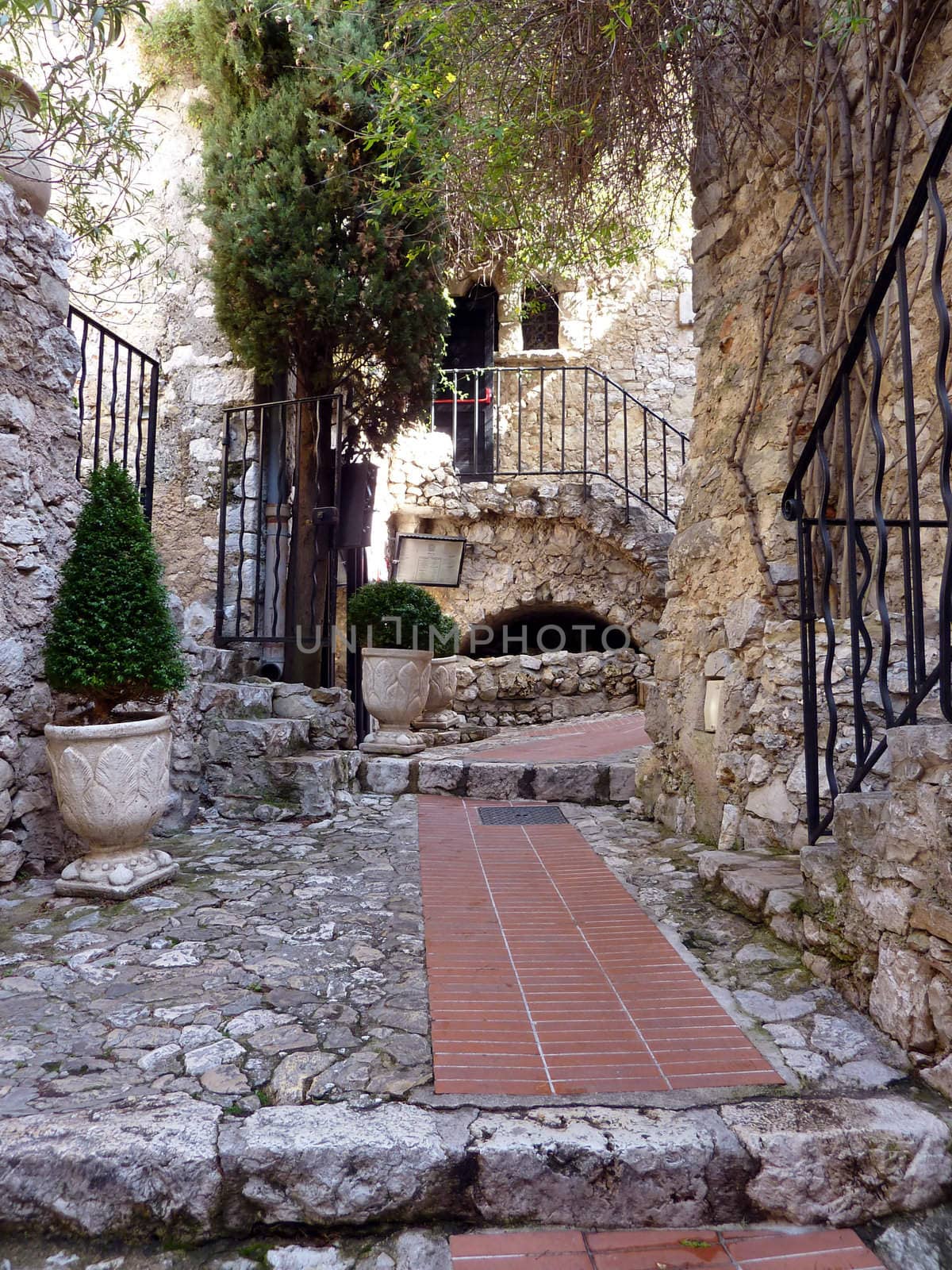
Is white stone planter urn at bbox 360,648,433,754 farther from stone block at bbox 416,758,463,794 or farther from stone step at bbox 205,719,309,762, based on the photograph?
stone step at bbox 205,719,309,762

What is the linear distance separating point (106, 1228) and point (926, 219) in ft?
11.7

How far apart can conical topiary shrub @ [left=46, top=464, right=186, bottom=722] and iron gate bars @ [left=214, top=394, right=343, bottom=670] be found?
1.86 meters

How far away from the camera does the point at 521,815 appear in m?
4.66

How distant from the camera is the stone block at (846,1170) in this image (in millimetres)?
1581

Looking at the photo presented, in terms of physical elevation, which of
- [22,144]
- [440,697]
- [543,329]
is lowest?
[440,697]

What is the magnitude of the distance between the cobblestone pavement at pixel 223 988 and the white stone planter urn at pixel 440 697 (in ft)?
10.5

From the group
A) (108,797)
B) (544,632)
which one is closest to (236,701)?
(108,797)

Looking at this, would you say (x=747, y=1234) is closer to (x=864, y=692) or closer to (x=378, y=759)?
(x=864, y=692)

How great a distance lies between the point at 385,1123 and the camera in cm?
164

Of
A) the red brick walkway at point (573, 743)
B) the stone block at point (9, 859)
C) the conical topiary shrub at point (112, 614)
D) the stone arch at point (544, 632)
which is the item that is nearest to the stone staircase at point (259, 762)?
the conical topiary shrub at point (112, 614)

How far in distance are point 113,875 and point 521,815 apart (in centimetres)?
226

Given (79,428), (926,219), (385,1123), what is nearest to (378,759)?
(79,428)

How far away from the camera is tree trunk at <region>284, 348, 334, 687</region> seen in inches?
218

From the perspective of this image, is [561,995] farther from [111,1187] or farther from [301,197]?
[301,197]
